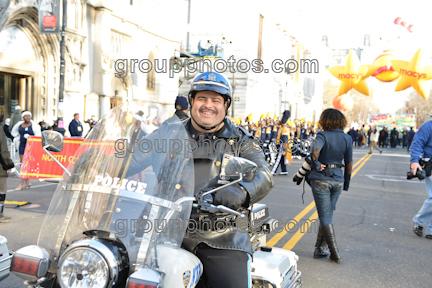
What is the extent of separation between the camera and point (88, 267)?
6.17 ft

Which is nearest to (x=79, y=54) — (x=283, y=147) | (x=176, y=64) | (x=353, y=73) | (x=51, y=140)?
(x=176, y=64)

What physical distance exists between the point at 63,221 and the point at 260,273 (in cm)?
152

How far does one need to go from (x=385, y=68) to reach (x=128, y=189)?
21.6 metres

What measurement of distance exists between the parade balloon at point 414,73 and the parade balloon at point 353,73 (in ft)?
6.56

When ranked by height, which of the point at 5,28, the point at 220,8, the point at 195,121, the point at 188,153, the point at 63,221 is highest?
the point at 220,8

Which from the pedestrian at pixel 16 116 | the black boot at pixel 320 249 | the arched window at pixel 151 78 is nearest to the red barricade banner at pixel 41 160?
the black boot at pixel 320 249

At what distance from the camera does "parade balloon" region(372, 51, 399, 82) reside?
68.7 ft

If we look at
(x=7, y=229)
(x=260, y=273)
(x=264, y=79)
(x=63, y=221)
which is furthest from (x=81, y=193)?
(x=264, y=79)

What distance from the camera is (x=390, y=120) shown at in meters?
54.8

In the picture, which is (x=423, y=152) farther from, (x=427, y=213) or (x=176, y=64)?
(x=176, y=64)

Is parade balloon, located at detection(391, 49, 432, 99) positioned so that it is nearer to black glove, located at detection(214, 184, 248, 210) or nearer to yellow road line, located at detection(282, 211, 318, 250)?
yellow road line, located at detection(282, 211, 318, 250)

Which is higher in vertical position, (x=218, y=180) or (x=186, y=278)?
(x=218, y=180)

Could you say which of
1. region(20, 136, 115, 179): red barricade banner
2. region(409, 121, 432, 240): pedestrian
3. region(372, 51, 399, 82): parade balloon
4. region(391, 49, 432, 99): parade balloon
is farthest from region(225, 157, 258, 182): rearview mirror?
region(372, 51, 399, 82): parade balloon

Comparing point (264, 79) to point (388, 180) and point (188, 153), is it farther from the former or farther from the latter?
point (188, 153)
